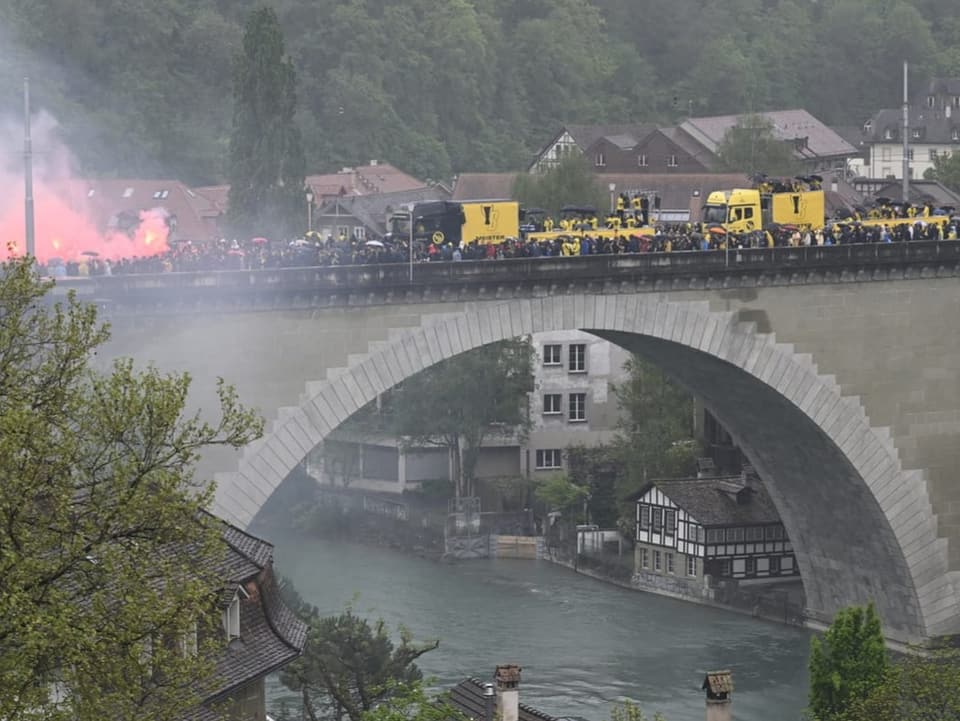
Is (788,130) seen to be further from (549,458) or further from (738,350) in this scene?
(738,350)

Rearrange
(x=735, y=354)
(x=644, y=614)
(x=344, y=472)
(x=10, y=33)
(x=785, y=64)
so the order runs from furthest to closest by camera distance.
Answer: (x=785, y=64) < (x=10, y=33) < (x=344, y=472) < (x=644, y=614) < (x=735, y=354)

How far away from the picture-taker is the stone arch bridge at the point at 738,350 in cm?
4675

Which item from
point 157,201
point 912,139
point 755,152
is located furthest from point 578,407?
point 912,139

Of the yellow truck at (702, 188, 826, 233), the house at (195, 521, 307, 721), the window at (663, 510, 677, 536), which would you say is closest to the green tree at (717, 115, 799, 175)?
the window at (663, 510, 677, 536)

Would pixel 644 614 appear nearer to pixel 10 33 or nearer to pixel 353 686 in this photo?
pixel 353 686

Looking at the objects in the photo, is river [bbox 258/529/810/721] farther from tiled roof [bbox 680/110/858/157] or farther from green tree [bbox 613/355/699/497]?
tiled roof [bbox 680/110/858/157]

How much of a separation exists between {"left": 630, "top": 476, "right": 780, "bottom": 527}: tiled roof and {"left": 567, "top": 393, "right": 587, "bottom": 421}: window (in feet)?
46.4

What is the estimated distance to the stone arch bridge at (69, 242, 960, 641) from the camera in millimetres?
46750

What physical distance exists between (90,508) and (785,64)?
125459mm

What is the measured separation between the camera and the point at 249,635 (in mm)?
30062

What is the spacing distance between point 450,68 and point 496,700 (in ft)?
295

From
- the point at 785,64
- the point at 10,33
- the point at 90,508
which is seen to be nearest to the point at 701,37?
the point at 785,64

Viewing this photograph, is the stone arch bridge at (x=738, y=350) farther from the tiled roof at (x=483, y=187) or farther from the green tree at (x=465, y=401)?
the tiled roof at (x=483, y=187)

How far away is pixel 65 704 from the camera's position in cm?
1981
